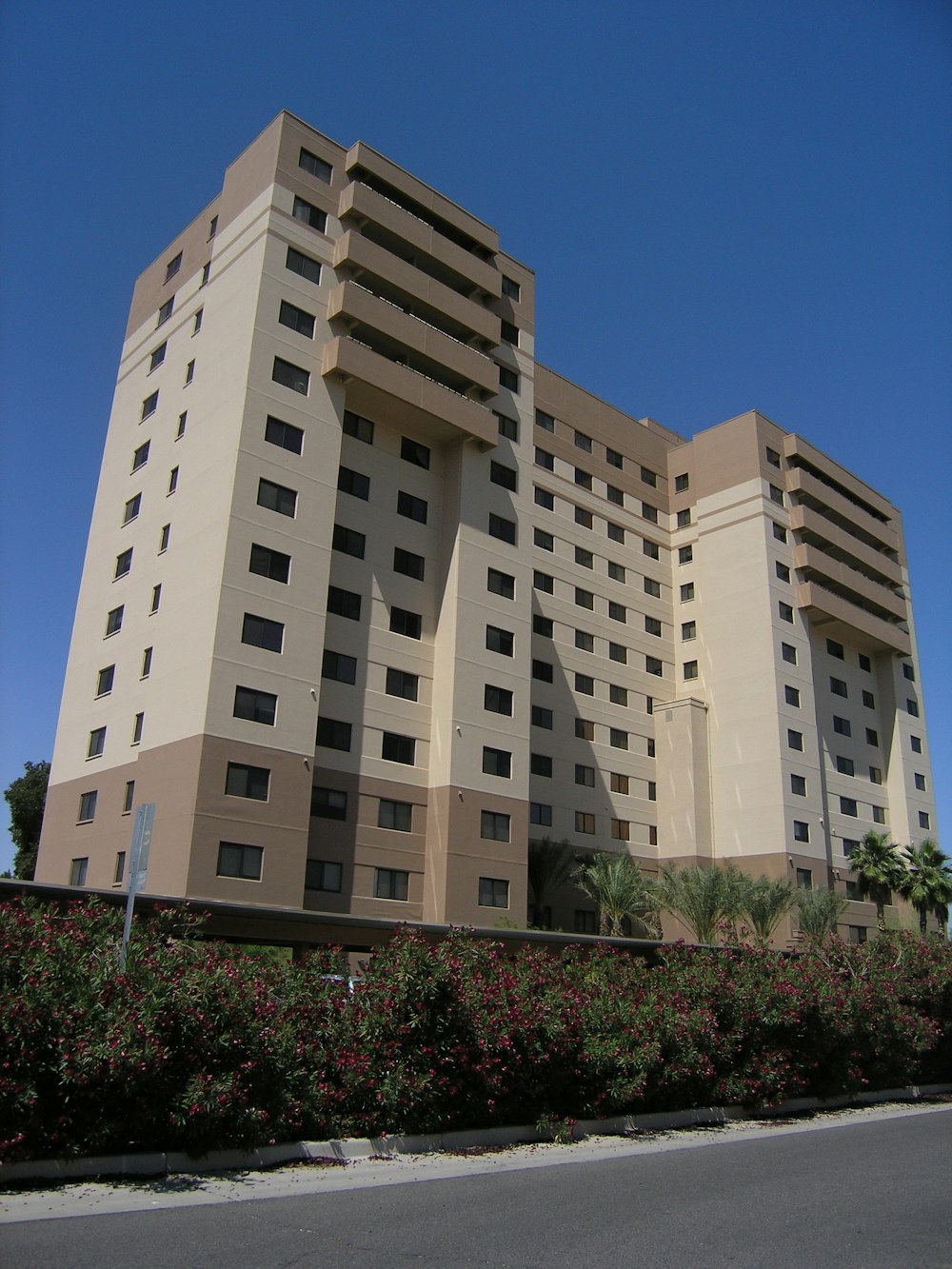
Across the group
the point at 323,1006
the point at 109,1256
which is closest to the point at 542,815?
the point at 323,1006

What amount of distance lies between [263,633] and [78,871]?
11.1 m

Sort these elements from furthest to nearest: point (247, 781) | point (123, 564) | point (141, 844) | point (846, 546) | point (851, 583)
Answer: point (846, 546) < point (851, 583) < point (123, 564) < point (247, 781) < point (141, 844)

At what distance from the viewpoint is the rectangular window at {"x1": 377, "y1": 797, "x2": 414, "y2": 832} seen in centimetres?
3722

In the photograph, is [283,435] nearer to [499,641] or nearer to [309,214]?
[309,214]

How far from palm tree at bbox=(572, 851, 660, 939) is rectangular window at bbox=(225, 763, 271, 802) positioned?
660 inches

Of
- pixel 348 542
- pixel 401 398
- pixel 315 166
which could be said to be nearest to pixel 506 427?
pixel 401 398

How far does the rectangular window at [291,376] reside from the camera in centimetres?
3725

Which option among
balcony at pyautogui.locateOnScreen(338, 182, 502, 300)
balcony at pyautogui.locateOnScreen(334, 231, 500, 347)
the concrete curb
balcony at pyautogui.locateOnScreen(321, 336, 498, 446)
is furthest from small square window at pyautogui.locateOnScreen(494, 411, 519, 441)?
the concrete curb

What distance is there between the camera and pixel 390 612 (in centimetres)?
3966

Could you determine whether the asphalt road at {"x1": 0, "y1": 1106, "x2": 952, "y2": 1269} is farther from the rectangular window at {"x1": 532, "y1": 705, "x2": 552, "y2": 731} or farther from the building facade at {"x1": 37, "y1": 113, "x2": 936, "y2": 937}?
the rectangular window at {"x1": 532, "y1": 705, "x2": 552, "y2": 731}

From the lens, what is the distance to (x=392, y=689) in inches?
1534

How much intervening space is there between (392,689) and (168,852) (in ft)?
35.9

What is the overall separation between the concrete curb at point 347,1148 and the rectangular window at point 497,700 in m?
22.2

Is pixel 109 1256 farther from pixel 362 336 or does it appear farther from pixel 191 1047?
pixel 362 336
